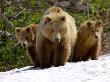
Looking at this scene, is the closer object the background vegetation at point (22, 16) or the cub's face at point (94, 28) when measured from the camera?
the cub's face at point (94, 28)

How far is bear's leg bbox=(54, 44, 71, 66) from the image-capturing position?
8680 millimetres

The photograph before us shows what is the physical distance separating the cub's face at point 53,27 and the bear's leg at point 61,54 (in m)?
0.21

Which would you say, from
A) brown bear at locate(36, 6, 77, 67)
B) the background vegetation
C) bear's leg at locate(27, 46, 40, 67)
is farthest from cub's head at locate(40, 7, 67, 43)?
the background vegetation

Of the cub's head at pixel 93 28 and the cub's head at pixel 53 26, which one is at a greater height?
the cub's head at pixel 53 26

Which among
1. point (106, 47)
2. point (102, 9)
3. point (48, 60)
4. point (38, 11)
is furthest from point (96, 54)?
point (102, 9)

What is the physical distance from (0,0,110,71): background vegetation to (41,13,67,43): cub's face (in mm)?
4646

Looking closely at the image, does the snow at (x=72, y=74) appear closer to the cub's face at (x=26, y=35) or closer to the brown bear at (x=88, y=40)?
the brown bear at (x=88, y=40)

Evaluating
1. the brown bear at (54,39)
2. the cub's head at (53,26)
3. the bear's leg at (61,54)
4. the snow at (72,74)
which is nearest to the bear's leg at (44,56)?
the brown bear at (54,39)

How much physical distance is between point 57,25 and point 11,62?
5308 mm

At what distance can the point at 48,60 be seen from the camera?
894cm

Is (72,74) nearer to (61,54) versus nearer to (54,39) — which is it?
(54,39)

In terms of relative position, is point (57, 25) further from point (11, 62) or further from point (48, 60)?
point (11, 62)

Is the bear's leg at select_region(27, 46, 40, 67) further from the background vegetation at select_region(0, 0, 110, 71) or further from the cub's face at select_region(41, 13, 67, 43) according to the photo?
the background vegetation at select_region(0, 0, 110, 71)

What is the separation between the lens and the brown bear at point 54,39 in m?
8.52
